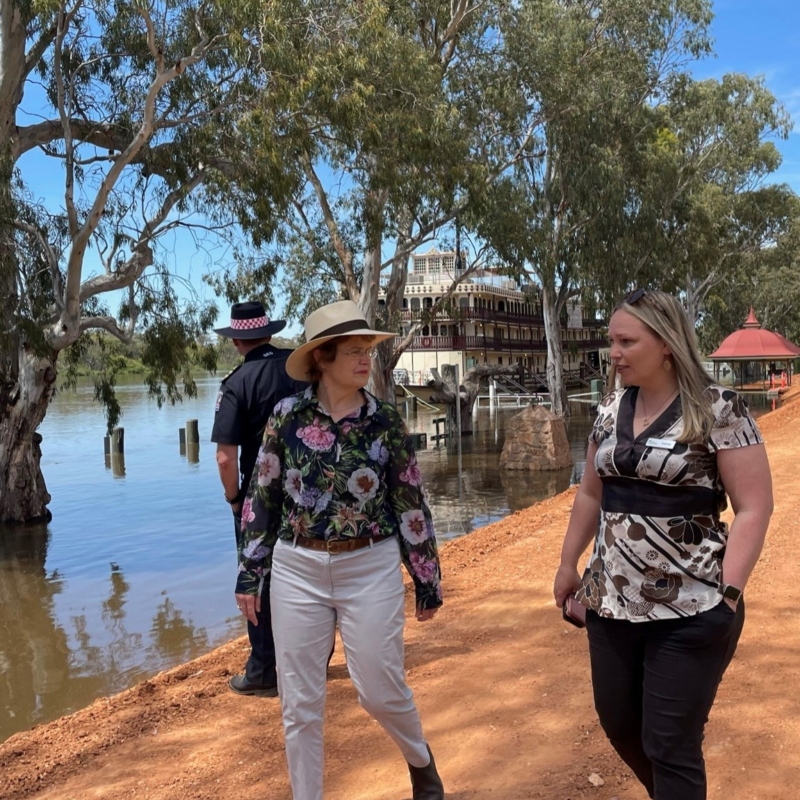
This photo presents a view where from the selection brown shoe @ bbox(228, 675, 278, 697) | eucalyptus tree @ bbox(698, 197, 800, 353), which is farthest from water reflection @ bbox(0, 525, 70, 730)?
eucalyptus tree @ bbox(698, 197, 800, 353)

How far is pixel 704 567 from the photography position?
202 cm

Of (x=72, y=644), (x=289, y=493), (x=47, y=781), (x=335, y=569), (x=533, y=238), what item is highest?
(x=533, y=238)

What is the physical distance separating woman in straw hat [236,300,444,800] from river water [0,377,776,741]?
332 centimetres

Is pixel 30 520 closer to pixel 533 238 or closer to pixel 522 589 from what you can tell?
pixel 522 589

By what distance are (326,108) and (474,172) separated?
4227mm

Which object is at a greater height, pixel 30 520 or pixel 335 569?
pixel 335 569

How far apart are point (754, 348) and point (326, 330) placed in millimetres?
25866

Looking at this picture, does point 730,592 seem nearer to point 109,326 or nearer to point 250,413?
point 250,413

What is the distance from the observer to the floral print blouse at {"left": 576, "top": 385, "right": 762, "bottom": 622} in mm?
2025

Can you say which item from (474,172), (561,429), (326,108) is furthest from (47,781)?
(561,429)

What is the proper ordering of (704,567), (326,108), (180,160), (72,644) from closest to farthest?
(704,567)
(72,644)
(326,108)
(180,160)

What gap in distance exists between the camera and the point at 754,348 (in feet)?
85.6

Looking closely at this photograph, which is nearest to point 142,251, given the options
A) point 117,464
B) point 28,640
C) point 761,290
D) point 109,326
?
point 109,326

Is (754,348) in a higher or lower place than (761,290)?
lower
